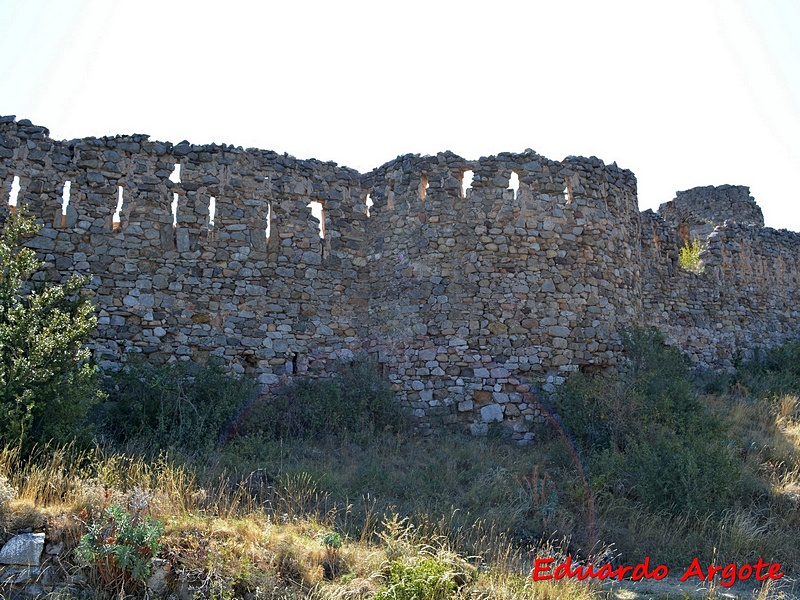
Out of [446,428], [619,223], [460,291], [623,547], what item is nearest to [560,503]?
[623,547]

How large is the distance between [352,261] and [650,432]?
573cm

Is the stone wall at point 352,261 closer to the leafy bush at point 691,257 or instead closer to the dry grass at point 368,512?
the dry grass at point 368,512

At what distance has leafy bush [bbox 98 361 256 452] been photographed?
904 centimetres

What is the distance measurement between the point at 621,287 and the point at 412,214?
400 centimetres

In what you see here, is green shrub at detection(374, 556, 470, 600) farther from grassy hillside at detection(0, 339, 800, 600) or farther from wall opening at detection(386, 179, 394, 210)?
wall opening at detection(386, 179, 394, 210)

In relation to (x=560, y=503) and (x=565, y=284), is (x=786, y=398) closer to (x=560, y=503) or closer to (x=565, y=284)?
(x=565, y=284)

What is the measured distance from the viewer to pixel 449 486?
27.8ft

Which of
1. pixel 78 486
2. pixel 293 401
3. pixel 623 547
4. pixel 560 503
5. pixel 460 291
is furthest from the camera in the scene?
pixel 460 291

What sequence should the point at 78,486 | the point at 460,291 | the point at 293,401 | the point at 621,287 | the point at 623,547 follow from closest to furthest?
the point at 78,486 → the point at 623,547 → the point at 293,401 → the point at 460,291 → the point at 621,287

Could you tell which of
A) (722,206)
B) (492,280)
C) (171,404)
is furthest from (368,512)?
(722,206)

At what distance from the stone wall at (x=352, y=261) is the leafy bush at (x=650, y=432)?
2.21ft

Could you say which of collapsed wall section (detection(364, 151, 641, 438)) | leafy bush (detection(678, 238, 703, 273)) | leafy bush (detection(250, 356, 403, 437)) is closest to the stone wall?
collapsed wall section (detection(364, 151, 641, 438))

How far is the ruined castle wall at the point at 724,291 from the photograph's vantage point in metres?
14.4

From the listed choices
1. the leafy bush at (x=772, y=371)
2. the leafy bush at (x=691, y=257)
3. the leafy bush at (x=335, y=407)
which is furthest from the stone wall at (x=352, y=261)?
the leafy bush at (x=691, y=257)
